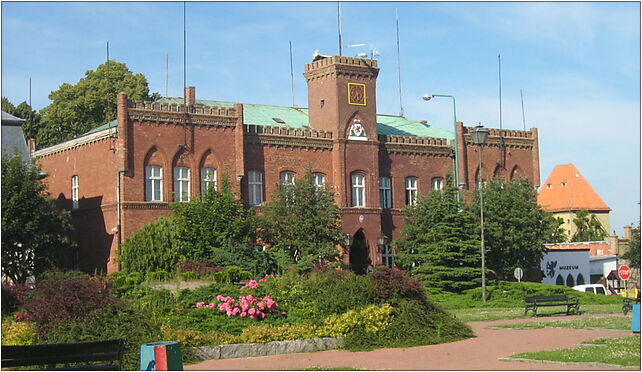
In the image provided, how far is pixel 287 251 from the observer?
47125 millimetres

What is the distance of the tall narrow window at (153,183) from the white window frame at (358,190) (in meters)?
11.4

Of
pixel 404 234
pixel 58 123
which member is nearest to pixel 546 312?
pixel 404 234

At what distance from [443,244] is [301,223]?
6.83 metres

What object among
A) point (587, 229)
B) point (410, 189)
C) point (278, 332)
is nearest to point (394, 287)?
point (278, 332)

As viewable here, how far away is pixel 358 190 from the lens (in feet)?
180

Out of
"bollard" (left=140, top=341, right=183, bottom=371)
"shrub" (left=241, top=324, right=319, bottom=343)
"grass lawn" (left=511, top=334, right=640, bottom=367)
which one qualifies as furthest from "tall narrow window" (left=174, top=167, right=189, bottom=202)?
"bollard" (left=140, top=341, right=183, bottom=371)

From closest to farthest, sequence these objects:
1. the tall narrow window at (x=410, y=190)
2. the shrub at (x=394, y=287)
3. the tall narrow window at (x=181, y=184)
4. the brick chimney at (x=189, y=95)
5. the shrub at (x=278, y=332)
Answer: the shrub at (x=278, y=332) → the shrub at (x=394, y=287) → the tall narrow window at (x=181, y=184) → the brick chimney at (x=189, y=95) → the tall narrow window at (x=410, y=190)

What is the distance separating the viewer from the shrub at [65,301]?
20422mm

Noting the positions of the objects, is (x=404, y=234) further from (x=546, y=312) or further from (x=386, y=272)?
(x=386, y=272)

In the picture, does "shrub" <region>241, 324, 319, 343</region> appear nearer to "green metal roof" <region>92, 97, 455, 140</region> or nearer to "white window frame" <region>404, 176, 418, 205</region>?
"green metal roof" <region>92, 97, 455, 140</region>

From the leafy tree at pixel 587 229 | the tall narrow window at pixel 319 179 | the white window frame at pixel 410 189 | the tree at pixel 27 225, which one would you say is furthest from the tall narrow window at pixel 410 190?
the leafy tree at pixel 587 229

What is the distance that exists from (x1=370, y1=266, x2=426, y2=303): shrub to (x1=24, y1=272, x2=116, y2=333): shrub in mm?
6697

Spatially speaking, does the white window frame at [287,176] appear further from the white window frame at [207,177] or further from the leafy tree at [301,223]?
the white window frame at [207,177]

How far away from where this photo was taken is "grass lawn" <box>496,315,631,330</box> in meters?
25.4
